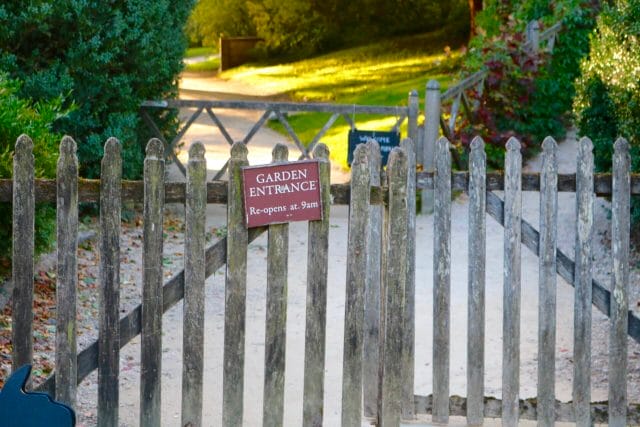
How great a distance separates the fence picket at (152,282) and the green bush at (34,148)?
6.59ft

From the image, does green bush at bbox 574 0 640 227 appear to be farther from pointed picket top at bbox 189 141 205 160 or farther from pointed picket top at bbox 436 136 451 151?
pointed picket top at bbox 189 141 205 160

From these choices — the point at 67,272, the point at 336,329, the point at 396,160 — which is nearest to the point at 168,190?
the point at 67,272

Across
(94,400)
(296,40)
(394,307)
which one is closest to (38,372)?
(94,400)

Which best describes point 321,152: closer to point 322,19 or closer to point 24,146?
point 24,146

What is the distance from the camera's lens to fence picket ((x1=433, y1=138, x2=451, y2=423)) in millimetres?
6559

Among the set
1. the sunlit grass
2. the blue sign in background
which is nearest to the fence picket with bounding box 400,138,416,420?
the blue sign in background

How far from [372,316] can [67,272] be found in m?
1.95

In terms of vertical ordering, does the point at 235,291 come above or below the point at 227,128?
above

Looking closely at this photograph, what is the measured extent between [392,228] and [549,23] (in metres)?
13.6

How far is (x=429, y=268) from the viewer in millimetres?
11906

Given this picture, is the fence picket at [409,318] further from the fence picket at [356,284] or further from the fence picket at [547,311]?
the fence picket at [547,311]

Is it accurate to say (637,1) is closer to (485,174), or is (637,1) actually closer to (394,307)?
(485,174)

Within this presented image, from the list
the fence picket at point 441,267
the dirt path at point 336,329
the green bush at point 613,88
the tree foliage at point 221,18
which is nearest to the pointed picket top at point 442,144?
the fence picket at point 441,267

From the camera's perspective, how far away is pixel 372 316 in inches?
269
